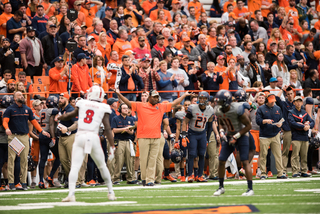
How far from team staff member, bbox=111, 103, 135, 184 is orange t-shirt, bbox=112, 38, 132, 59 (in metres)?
2.48

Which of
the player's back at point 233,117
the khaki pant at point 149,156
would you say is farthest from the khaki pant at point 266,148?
the player's back at point 233,117

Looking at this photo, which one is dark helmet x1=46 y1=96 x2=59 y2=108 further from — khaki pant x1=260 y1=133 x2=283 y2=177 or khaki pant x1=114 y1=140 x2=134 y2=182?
khaki pant x1=260 y1=133 x2=283 y2=177

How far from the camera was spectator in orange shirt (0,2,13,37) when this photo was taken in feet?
48.5

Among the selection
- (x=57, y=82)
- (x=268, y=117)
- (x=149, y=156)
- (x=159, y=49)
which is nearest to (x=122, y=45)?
(x=159, y=49)

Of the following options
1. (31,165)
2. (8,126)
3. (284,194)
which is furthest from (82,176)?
(284,194)

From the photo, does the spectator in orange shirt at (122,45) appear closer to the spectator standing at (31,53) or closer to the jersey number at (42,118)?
the spectator standing at (31,53)

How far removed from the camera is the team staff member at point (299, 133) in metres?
13.1

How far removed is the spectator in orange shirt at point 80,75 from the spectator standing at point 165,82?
196cm

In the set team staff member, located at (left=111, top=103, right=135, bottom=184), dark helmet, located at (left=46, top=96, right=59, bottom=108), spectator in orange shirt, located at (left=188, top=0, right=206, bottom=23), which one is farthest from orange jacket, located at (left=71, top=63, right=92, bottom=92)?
spectator in orange shirt, located at (left=188, top=0, right=206, bottom=23)

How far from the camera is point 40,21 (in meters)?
15.2

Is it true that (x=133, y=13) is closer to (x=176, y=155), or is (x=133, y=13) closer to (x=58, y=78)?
(x=58, y=78)

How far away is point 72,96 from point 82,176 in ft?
7.03

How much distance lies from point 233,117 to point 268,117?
14.4ft

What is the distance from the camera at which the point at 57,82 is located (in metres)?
12.8
